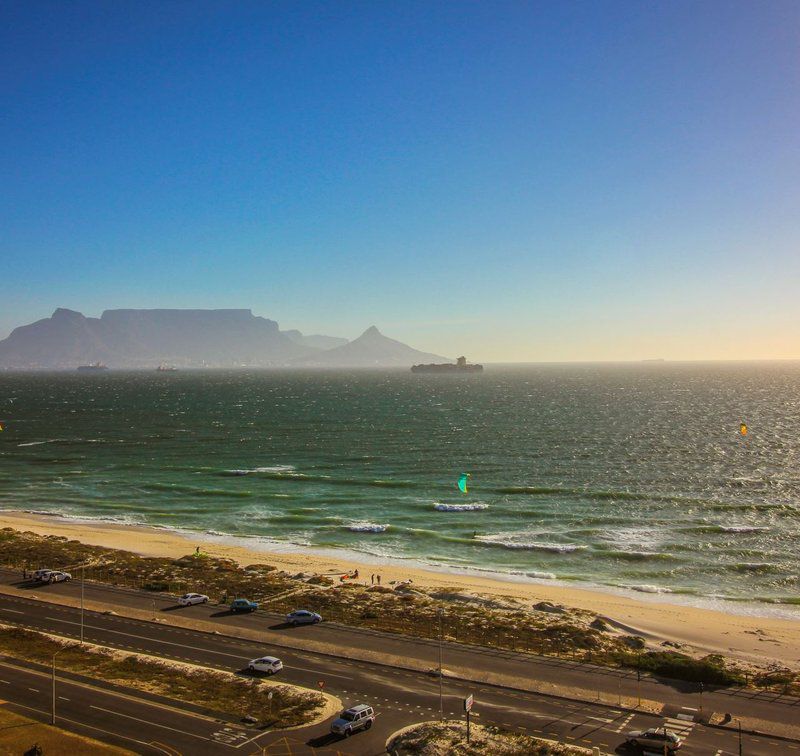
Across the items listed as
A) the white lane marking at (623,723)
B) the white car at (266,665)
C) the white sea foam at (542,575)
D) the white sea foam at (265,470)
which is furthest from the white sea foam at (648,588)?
the white sea foam at (265,470)

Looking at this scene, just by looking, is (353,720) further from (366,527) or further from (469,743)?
(366,527)

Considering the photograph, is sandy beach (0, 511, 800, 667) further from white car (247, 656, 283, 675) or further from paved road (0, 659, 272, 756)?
paved road (0, 659, 272, 756)

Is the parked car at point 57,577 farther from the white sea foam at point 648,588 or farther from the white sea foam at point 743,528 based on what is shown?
the white sea foam at point 743,528

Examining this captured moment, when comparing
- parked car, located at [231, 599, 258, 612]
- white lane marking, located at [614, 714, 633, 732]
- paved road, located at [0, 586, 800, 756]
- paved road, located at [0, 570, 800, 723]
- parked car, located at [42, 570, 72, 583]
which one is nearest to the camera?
paved road, located at [0, 586, 800, 756]

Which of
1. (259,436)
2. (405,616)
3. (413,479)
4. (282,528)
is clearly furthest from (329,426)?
(405,616)

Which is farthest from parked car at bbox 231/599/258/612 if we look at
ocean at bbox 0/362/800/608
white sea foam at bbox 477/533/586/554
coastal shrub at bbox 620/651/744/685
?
white sea foam at bbox 477/533/586/554

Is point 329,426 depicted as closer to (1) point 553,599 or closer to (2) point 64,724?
(1) point 553,599

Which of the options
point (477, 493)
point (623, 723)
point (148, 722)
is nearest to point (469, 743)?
point (623, 723)
